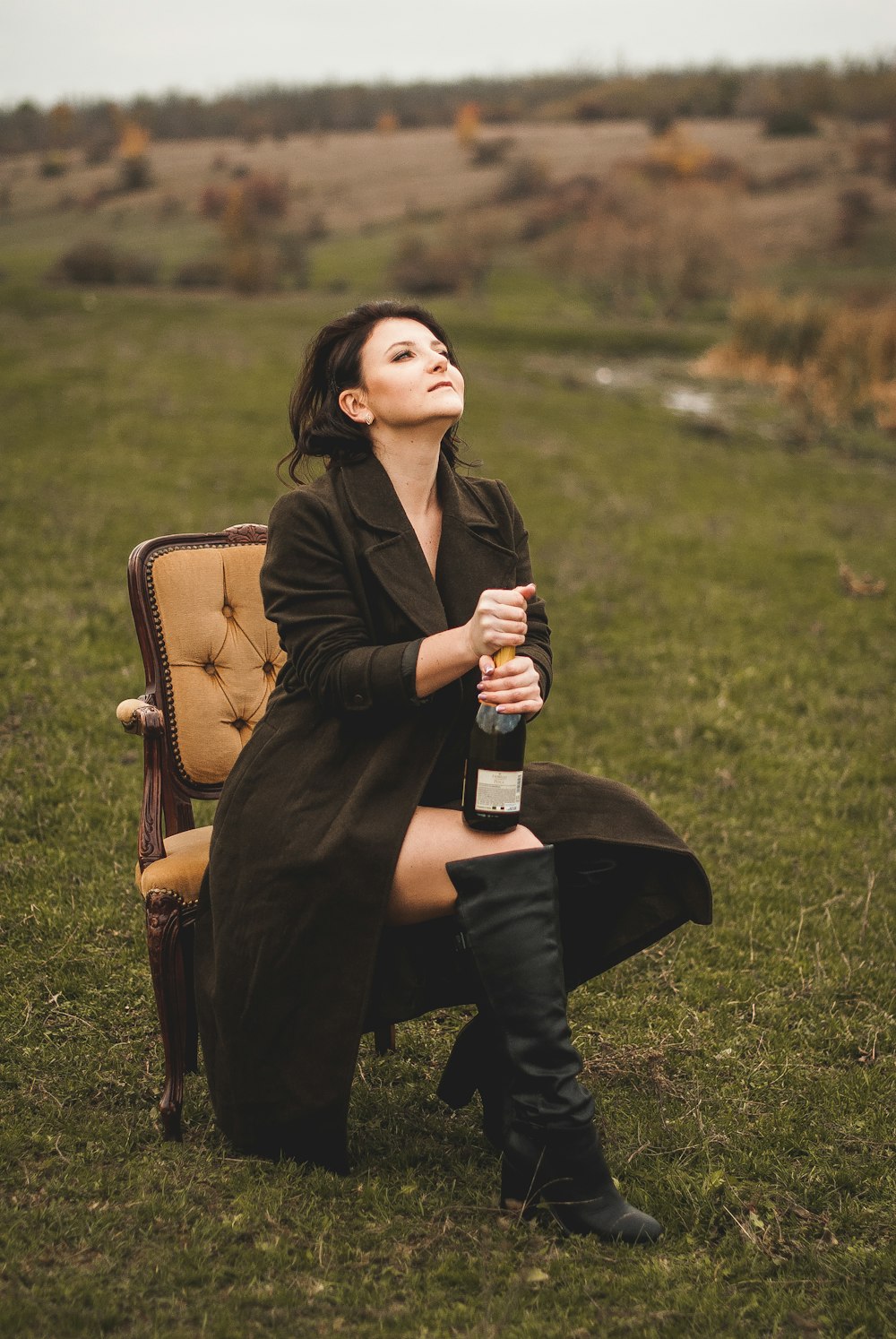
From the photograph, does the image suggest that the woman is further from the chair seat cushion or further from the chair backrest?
the chair backrest

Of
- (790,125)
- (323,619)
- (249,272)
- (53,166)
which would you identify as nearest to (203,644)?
(323,619)

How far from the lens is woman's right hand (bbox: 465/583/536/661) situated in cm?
253

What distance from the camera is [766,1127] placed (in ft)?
10.8

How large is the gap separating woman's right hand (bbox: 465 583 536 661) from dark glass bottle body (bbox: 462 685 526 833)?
6.2 inches

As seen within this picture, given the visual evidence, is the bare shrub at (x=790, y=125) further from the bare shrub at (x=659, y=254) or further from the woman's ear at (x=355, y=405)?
the woman's ear at (x=355, y=405)

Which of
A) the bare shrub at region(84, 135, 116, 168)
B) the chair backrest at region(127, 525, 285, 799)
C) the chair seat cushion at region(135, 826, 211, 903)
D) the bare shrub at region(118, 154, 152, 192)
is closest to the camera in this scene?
the chair seat cushion at region(135, 826, 211, 903)

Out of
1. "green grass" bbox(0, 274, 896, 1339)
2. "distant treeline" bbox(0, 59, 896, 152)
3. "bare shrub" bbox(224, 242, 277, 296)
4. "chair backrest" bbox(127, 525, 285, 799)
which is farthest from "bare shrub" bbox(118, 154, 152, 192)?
Result: "chair backrest" bbox(127, 525, 285, 799)

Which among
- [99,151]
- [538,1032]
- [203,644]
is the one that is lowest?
[538,1032]

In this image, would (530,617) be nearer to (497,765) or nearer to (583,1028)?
(497,765)

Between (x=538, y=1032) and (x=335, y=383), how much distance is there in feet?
5.97

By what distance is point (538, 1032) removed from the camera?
8.46ft

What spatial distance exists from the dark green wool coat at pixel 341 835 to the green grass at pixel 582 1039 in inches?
15.2

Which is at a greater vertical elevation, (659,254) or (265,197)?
(265,197)

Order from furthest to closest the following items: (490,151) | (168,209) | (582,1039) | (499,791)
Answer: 1. (490,151)
2. (168,209)
3. (582,1039)
4. (499,791)
